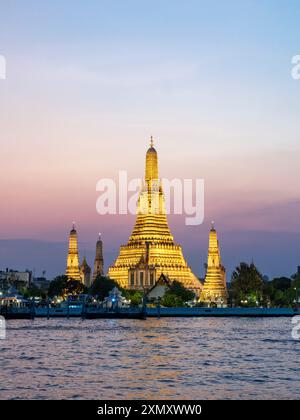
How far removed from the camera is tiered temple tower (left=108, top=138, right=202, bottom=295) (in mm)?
162250

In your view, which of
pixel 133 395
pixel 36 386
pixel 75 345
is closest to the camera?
pixel 133 395

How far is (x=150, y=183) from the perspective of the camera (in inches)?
6471

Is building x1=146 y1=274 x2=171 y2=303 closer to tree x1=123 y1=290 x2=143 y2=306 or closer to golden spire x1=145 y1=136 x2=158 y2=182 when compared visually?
tree x1=123 y1=290 x2=143 y2=306

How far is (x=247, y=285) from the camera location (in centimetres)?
16100

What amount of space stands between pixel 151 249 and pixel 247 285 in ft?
64.5

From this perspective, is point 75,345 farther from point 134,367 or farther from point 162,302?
point 162,302

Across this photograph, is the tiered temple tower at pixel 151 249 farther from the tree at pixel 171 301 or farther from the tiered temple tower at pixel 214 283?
the tree at pixel 171 301

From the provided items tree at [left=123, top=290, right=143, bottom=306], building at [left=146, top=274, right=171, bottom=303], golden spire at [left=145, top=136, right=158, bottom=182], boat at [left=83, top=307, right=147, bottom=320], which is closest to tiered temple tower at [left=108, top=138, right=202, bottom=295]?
golden spire at [left=145, top=136, right=158, bottom=182]

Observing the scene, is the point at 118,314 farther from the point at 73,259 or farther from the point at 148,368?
the point at 148,368

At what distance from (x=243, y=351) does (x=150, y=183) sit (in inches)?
4085

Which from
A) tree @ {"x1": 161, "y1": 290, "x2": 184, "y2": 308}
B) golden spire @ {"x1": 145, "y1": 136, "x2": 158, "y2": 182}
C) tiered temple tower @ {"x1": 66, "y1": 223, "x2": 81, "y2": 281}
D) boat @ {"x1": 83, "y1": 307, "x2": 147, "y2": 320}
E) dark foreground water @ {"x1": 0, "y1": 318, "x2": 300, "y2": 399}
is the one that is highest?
golden spire @ {"x1": 145, "y1": 136, "x2": 158, "y2": 182}

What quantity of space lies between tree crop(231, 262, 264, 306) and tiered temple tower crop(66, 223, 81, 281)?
120ft
